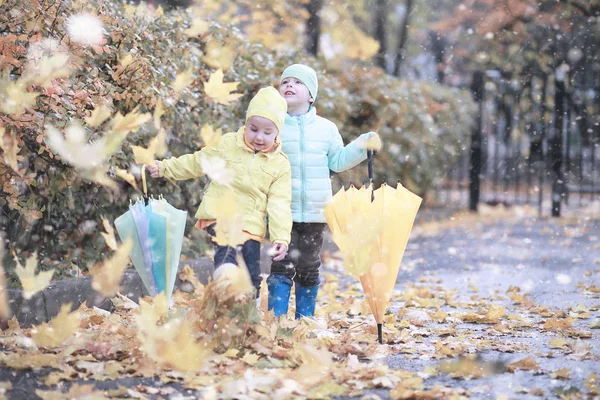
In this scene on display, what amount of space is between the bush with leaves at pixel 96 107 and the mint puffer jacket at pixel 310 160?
687 millimetres

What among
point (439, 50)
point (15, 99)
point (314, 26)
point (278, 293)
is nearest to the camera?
point (15, 99)

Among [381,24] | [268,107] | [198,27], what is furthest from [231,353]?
[381,24]

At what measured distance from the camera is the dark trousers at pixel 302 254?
4.33 meters

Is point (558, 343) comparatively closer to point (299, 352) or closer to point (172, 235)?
point (299, 352)

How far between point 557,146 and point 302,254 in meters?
9.62

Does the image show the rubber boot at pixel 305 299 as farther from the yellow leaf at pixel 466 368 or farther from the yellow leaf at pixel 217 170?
the yellow leaf at pixel 466 368

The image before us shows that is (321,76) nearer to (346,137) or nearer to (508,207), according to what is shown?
(346,137)

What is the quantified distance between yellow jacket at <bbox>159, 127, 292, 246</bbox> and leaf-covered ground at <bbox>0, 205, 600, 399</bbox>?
0.49 metres

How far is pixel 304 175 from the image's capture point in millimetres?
4297

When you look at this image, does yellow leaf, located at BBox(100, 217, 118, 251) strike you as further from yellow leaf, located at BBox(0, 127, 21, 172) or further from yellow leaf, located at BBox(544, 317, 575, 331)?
yellow leaf, located at BBox(544, 317, 575, 331)

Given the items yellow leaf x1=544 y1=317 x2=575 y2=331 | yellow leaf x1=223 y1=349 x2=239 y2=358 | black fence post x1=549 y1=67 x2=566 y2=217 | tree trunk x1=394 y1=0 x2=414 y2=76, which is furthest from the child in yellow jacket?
tree trunk x1=394 y1=0 x2=414 y2=76

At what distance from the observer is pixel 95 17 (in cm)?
449

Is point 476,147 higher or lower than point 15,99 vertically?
higher

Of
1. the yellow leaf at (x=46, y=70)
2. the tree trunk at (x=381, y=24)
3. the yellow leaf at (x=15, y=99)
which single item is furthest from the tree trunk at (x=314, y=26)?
the yellow leaf at (x=15, y=99)
